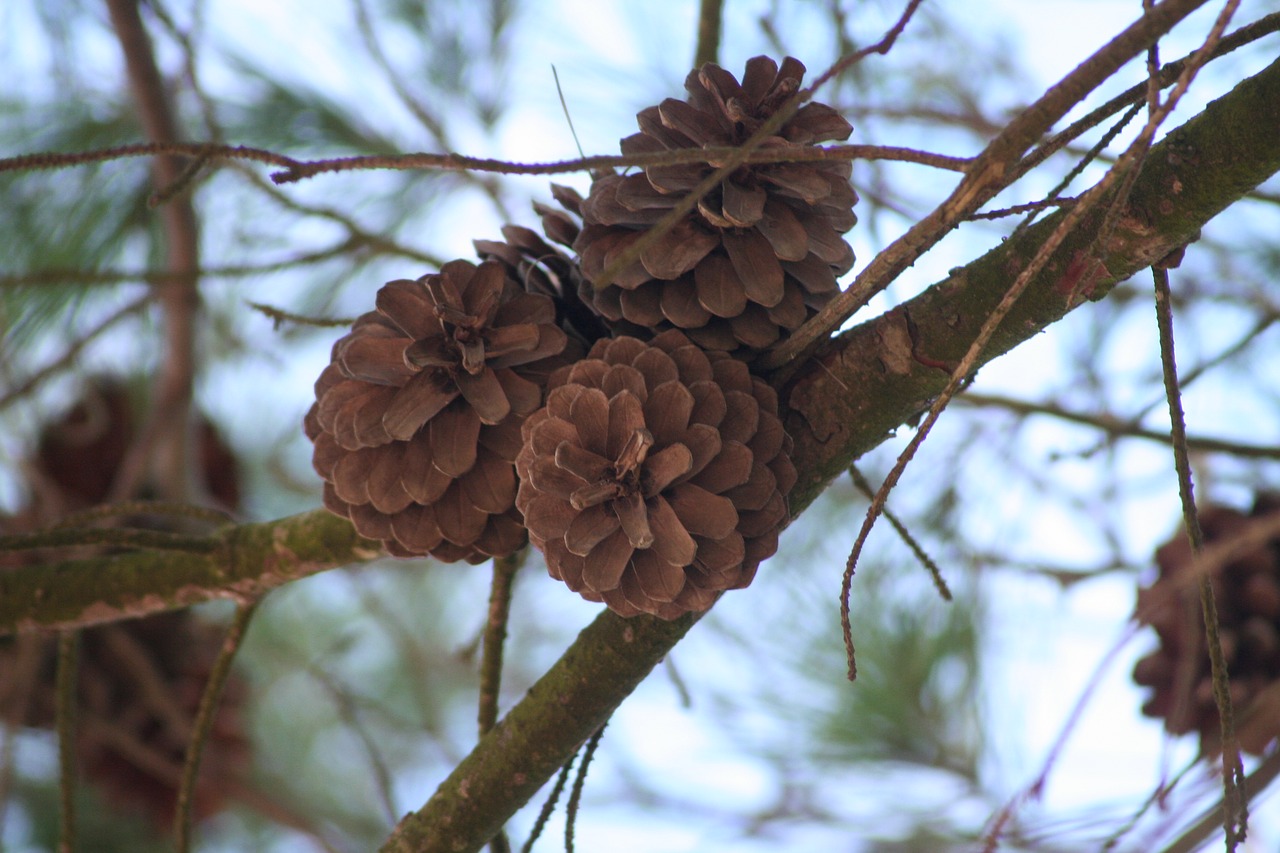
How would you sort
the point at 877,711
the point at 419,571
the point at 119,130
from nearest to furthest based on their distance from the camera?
1. the point at 119,130
2. the point at 877,711
3. the point at 419,571

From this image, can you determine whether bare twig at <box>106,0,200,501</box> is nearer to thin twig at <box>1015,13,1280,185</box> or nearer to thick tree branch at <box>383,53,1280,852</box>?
thick tree branch at <box>383,53,1280,852</box>

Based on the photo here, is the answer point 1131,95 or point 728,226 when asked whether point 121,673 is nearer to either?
point 728,226

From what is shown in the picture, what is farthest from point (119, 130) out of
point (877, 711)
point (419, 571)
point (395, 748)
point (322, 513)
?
point (395, 748)

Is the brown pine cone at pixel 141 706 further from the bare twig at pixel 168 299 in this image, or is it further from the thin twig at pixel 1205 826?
the thin twig at pixel 1205 826

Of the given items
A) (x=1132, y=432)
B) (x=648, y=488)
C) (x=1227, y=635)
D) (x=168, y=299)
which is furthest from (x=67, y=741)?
(x=1227, y=635)

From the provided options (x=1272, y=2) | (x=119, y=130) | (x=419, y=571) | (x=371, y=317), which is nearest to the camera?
(x=371, y=317)

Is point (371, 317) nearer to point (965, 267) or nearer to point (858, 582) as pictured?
point (965, 267)

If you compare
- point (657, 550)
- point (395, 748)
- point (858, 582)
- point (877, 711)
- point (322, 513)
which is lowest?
point (657, 550)
